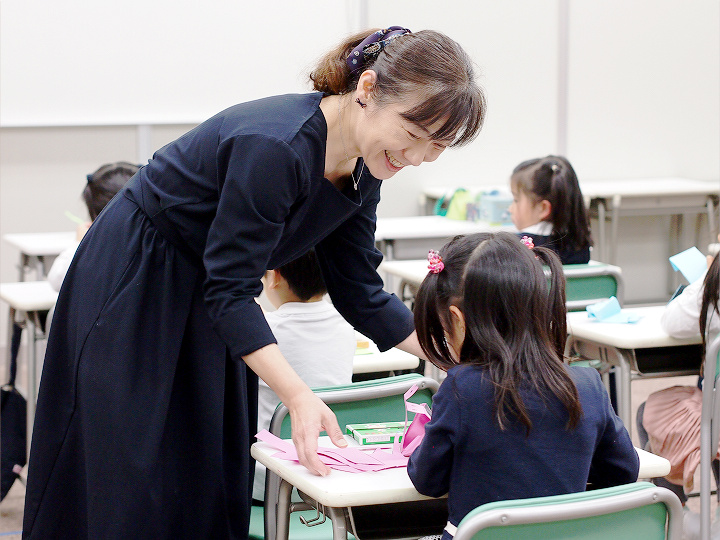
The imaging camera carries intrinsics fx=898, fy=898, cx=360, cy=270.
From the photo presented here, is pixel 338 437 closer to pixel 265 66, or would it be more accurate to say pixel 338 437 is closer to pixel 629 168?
pixel 265 66

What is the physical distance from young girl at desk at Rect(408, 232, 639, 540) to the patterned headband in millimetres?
314

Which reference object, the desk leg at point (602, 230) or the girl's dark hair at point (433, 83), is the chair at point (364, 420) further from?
the desk leg at point (602, 230)

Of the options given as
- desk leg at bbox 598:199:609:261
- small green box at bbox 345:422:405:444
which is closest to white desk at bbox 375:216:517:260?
desk leg at bbox 598:199:609:261

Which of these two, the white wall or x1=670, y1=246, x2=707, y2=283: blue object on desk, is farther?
the white wall

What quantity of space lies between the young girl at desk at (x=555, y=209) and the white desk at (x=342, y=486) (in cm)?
198

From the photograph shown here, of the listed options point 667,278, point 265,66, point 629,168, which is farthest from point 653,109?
point 265,66

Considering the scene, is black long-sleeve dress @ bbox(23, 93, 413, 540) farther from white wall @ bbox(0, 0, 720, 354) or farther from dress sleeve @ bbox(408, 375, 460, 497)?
white wall @ bbox(0, 0, 720, 354)

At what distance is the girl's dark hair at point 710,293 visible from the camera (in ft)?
7.30

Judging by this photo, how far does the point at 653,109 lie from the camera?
6.16 m

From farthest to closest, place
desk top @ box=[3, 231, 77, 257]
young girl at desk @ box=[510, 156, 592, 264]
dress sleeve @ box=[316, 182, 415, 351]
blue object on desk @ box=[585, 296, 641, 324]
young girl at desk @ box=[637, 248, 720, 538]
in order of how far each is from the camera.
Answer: desk top @ box=[3, 231, 77, 257] < young girl at desk @ box=[510, 156, 592, 264] < blue object on desk @ box=[585, 296, 641, 324] < young girl at desk @ box=[637, 248, 720, 538] < dress sleeve @ box=[316, 182, 415, 351]

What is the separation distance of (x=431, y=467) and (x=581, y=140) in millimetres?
5087

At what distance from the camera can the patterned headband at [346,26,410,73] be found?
1.32m

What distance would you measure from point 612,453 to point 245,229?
63cm

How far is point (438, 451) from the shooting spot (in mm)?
1261
